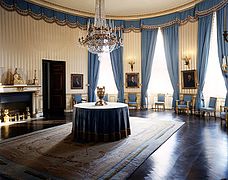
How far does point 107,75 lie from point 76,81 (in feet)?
6.38

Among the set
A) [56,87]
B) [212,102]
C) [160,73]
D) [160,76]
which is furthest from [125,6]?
[212,102]

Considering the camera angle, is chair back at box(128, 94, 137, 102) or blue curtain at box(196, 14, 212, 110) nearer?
blue curtain at box(196, 14, 212, 110)

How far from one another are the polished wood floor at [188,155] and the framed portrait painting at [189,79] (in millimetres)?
3405

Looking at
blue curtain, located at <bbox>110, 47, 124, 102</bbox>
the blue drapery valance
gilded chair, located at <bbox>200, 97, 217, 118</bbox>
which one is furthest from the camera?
blue curtain, located at <bbox>110, 47, 124, 102</bbox>

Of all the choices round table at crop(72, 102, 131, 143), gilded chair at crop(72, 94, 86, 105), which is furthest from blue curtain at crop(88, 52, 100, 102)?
round table at crop(72, 102, 131, 143)

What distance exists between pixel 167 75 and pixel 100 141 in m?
7.07

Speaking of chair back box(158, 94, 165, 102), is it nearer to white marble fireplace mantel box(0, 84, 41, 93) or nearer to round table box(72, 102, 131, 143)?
round table box(72, 102, 131, 143)

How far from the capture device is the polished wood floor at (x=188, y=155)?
355cm

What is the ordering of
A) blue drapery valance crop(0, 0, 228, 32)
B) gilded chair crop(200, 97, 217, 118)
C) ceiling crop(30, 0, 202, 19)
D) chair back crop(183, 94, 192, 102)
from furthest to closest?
1. chair back crop(183, 94, 192, 102)
2. ceiling crop(30, 0, 202, 19)
3. blue drapery valance crop(0, 0, 228, 32)
4. gilded chair crop(200, 97, 217, 118)

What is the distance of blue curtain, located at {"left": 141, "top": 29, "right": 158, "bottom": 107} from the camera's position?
37.9 feet

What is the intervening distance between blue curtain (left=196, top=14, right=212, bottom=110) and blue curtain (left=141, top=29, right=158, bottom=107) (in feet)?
8.51

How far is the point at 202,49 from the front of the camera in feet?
31.2

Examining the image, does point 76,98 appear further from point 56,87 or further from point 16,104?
point 16,104

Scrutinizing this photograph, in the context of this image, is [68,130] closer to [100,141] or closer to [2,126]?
[100,141]
